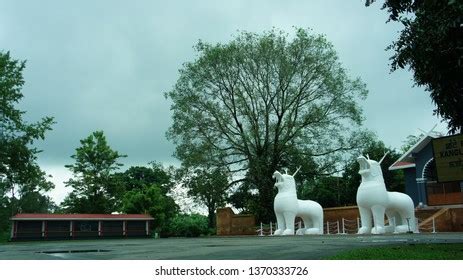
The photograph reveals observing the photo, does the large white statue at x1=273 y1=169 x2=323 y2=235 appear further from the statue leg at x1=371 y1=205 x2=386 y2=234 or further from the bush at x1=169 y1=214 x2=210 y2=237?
the bush at x1=169 y1=214 x2=210 y2=237

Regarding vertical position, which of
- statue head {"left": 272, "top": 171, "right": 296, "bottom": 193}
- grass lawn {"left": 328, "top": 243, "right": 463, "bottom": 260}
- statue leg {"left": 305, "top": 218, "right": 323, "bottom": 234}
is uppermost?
statue head {"left": 272, "top": 171, "right": 296, "bottom": 193}

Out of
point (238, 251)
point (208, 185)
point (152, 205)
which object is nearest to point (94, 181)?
point (152, 205)

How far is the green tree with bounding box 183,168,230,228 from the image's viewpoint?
24.8 meters

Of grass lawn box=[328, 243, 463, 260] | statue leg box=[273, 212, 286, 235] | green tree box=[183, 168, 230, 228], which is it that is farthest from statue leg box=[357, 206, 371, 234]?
green tree box=[183, 168, 230, 228]

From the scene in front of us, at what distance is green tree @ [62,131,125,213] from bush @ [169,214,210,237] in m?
9.18

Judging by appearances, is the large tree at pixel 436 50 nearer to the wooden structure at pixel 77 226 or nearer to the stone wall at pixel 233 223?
the stone wall at pixel 233 223

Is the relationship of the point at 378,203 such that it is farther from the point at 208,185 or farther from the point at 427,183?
the point at 208,185

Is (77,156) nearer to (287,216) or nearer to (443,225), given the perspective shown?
(287,216)

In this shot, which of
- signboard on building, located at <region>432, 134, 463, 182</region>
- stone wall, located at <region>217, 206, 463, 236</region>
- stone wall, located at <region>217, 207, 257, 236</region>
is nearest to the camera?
signboard on building, located at <region>432, 134, 463, 182</region>

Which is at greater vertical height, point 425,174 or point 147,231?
point 425,174

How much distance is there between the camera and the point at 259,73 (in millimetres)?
25656

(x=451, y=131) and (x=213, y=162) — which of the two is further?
(x=213, y=162)

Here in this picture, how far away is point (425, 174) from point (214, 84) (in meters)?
11.0
